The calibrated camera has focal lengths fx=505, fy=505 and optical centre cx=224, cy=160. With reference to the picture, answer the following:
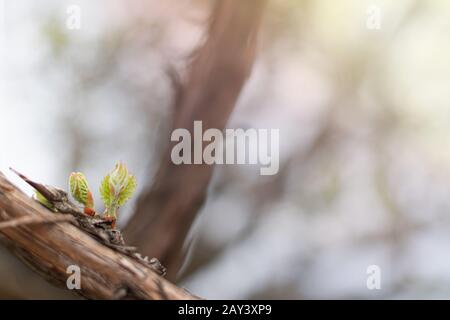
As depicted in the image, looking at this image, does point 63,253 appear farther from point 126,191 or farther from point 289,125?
point 289,125

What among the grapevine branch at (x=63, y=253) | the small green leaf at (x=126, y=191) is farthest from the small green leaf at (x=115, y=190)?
the grapevine branch at (x=63, y=253)

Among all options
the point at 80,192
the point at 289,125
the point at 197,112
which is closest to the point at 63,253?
the point at 80,192

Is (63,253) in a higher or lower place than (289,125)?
lower

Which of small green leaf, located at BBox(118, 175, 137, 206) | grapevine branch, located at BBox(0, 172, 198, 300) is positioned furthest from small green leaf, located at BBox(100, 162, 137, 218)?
grapevine branch, located at BBox(0, 172, 198, 300)

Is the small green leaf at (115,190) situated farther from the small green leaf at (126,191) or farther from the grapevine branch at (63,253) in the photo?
the grapevine branch at (63,253)

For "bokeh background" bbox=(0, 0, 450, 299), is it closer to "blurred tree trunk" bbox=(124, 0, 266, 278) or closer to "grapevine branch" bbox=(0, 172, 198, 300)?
"blurred tree trunk" bbox=(124, 0, 266, 278)
